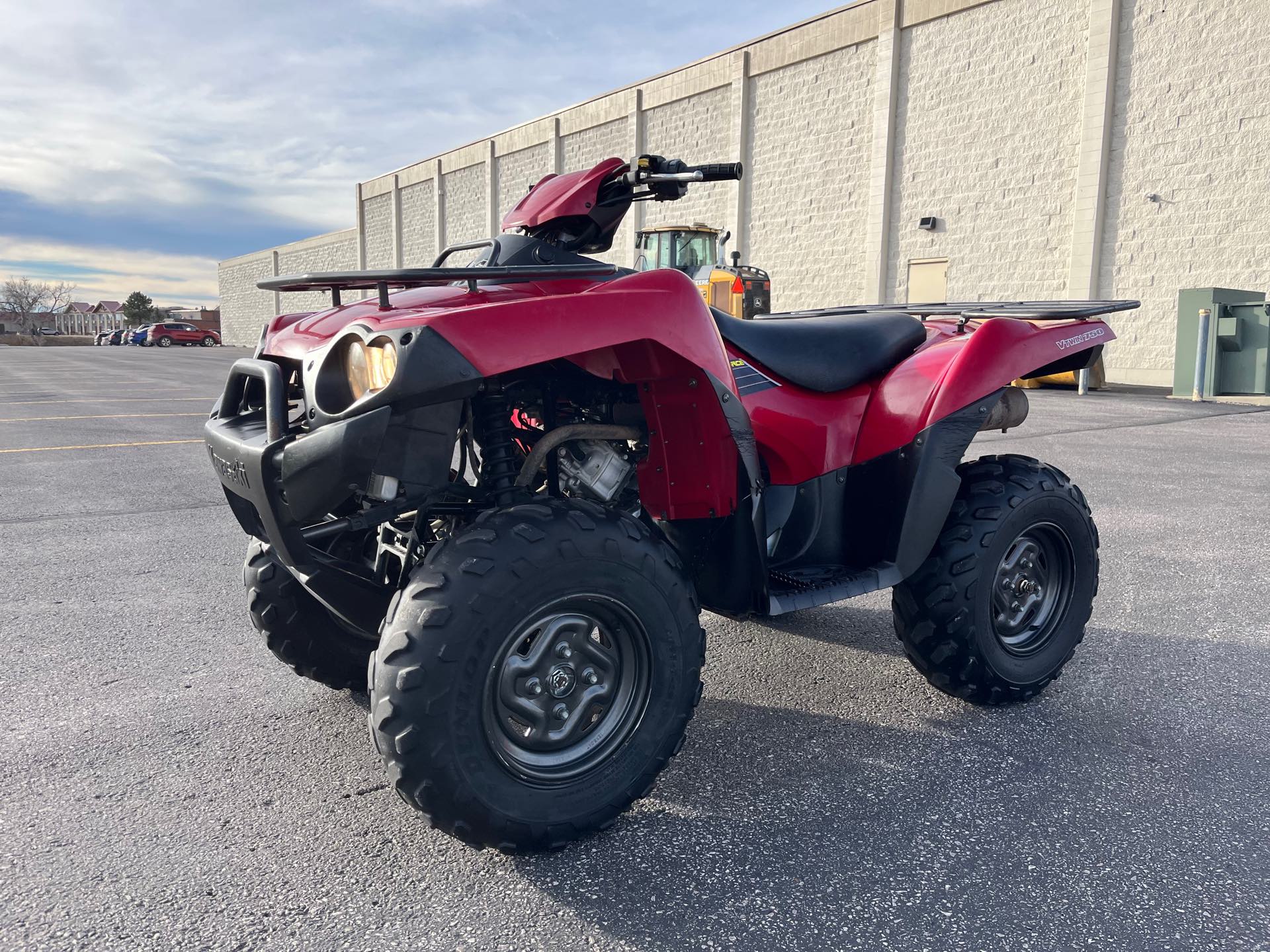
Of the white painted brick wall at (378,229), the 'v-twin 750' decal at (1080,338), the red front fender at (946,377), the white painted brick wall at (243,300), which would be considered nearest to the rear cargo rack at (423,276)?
the red front fender at (946,377)

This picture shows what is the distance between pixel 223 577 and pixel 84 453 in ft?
17.2

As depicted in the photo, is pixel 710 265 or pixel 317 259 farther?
pixel 317 259

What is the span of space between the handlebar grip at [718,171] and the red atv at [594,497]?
20 millimetres

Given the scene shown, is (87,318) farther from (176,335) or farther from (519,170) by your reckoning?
(519,170)

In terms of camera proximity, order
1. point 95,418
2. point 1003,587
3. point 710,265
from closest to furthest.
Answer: point 1003,587 < point 95,418 < point 710,265

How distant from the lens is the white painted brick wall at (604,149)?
29.8 metres

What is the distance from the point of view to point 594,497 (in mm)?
2627

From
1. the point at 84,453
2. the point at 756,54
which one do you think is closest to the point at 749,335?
the point at 84,453

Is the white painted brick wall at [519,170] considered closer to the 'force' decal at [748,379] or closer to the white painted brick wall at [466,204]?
the white painted brick wall at [466,204]

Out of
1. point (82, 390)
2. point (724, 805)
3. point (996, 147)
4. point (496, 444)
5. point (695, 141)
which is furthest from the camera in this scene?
point (695, 141)

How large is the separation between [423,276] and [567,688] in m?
1.08

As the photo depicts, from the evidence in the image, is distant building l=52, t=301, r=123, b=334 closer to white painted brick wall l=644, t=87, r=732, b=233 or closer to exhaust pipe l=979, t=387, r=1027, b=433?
white painted brick wall l=644, t=87, r=732, b=233

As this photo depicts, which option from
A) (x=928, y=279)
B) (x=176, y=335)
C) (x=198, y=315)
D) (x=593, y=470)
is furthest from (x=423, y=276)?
(x=198, y=315)

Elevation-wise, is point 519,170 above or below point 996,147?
above
